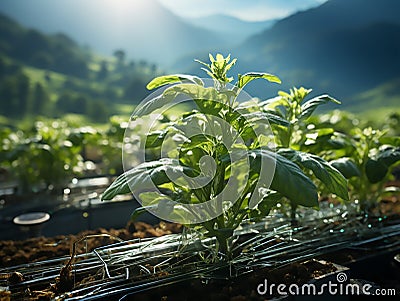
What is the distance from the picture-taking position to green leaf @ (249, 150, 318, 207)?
0.68 m

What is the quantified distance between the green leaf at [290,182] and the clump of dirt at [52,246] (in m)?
0.43

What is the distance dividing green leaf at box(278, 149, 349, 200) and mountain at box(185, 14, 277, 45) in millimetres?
1747

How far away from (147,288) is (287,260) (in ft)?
0.99

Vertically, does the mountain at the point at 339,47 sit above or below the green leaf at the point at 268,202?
above

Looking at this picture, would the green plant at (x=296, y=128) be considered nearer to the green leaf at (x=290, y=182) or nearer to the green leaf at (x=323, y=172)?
the green leaf at (x=323, y=172)

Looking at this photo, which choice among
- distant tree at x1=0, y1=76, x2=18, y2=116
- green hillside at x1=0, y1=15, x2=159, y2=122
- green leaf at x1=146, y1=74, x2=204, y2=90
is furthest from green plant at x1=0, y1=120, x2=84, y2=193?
green hillside at x1=0, y1=15, x2=159, y2=122

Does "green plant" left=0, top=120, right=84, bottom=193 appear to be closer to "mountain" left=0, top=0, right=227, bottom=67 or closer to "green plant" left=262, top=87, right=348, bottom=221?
"green plant" left=262, top=87, right=348, bottom=221

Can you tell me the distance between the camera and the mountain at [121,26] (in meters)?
2.86

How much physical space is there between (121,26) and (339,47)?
59.8 inches

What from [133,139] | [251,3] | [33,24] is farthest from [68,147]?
[33,24]

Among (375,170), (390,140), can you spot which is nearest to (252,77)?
(375,170)

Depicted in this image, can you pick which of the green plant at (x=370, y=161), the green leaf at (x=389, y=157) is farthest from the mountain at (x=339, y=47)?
the green leaf at (x=389, y=157)

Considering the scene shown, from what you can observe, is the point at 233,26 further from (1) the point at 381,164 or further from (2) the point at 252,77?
(2) the point at 252,77

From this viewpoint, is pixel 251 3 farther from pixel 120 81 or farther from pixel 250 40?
pixel 120 81
